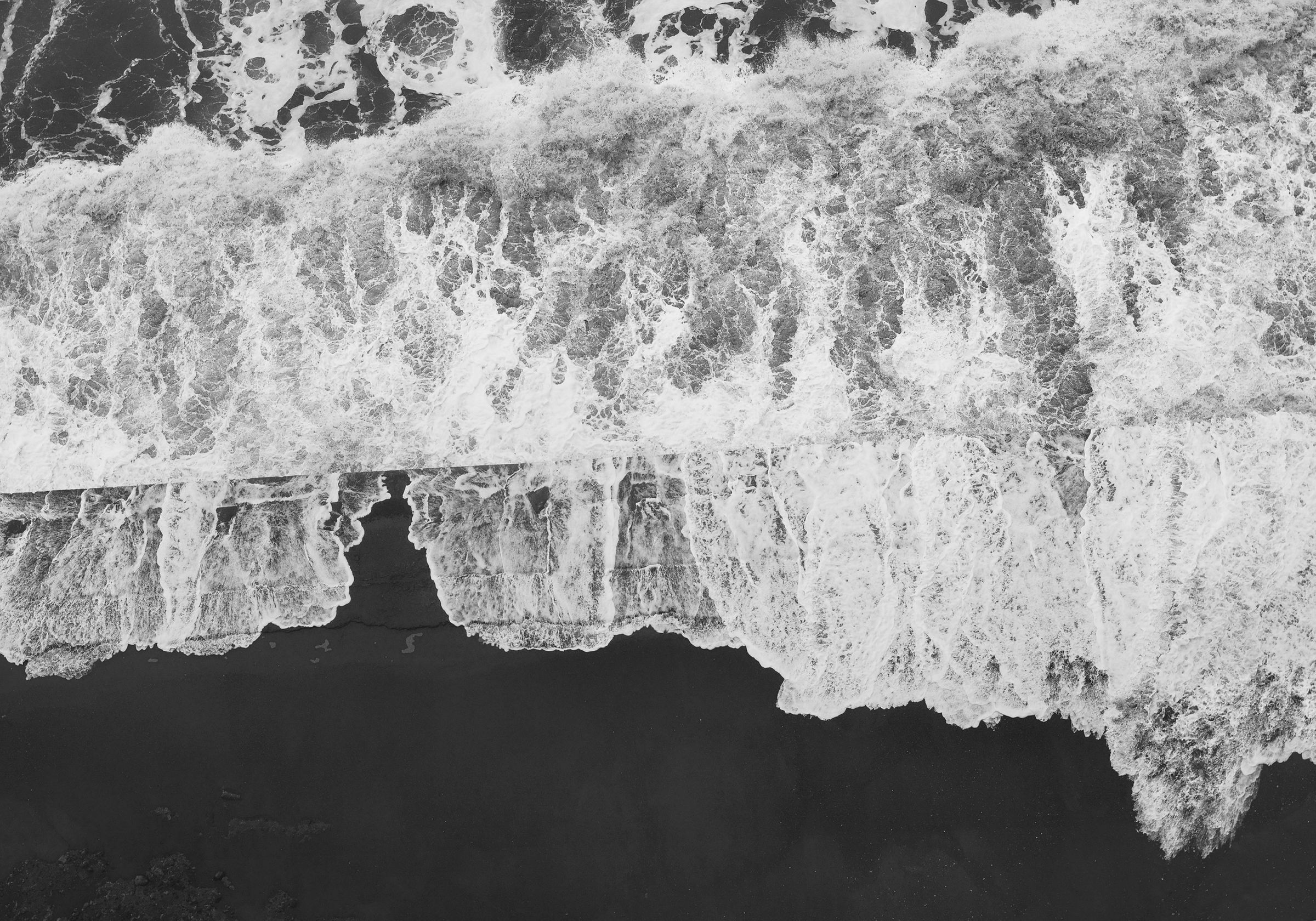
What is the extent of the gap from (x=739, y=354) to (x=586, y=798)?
3757mm

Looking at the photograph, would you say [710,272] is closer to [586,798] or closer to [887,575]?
[887,575]

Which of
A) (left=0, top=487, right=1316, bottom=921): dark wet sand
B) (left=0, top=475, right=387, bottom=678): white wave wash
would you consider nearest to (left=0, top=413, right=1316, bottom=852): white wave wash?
(left=0, top=475, right=387, bottom=678): white wave wash

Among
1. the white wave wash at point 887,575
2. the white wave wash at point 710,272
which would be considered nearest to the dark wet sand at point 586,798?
the white wave wash at point 887,575

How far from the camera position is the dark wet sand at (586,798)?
6.28 meters

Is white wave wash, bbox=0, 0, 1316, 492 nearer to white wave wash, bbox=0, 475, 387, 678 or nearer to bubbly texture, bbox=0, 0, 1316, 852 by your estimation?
bubbly texture, bbox=0, 0, 1316, 852

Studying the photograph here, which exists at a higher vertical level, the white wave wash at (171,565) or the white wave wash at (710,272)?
the white wave wash at (710,272)

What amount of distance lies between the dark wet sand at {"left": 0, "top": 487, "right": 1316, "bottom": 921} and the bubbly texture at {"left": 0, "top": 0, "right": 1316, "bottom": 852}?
292 mm

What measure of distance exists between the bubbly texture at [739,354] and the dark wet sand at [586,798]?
0.29 m

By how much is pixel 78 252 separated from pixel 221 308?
4.44 feet

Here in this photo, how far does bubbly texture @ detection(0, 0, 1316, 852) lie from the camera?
253 inches

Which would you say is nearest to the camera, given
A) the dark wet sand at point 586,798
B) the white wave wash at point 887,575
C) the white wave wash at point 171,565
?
the dark wet sand at point 586,798

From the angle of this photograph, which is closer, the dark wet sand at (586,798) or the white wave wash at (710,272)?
the dark wet sand at (586,798)

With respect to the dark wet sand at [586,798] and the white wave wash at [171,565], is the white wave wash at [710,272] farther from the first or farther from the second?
the dark wet sand at [586,798]

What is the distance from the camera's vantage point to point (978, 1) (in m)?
7.07
